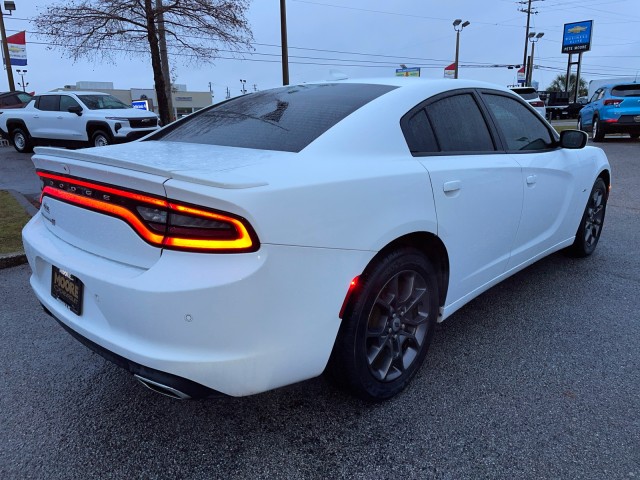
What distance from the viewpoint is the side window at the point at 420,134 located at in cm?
245

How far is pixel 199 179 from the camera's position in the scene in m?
1.71

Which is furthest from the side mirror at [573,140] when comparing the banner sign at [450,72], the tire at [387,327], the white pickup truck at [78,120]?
the banner sign at [450,72]

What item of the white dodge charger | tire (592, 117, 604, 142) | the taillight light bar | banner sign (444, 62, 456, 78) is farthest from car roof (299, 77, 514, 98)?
banner sign (444, 62, 456, 78)

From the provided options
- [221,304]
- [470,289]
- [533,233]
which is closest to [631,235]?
[533,233]

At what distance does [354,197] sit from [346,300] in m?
0.43

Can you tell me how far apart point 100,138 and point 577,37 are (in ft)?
156

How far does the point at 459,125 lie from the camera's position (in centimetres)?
283

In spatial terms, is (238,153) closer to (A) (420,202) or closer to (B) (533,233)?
(A) (420,202)

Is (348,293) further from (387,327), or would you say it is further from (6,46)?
(6,46)

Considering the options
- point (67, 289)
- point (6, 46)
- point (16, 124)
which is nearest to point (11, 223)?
point (67, 289)

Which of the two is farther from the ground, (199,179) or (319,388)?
(199,179)

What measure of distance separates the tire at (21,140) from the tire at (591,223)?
1545 cm

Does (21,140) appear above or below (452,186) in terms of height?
below

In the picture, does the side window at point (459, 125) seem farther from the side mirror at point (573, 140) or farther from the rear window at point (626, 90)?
the rear window at point (626, 90)
